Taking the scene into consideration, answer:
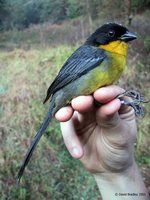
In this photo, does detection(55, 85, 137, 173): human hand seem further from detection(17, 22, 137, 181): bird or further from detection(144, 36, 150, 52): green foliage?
detection(144, 36, 150, 52): green foliage

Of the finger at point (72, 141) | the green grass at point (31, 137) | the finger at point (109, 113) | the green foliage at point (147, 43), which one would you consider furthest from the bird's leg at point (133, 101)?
the green foliage at point (147, 43)

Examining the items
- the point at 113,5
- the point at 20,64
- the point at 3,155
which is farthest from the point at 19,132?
the point at 113,5

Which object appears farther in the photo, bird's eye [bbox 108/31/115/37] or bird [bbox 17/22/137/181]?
bird's eye [bbox 108/31/115/37]

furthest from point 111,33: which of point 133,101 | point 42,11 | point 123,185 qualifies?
point 42,11

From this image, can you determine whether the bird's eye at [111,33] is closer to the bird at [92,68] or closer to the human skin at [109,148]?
the bird at [92,68]

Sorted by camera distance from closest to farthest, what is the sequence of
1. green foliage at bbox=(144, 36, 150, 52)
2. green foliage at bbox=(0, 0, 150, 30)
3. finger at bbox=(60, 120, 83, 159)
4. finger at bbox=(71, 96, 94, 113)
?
finger at bbox=(71, 96, 94, 113)
finger at bbox=(60, 120, 83, 159)
green foliage at bbox=(0, 0, 150, 30)
green foliage at bbox=(144, 36, 150, 52)

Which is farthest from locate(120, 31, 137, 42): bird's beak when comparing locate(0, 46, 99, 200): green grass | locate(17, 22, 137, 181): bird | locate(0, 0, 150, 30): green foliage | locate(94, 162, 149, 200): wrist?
locate(0, 0, 150, 30): green foliage

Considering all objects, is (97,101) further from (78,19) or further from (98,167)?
(78,19)
